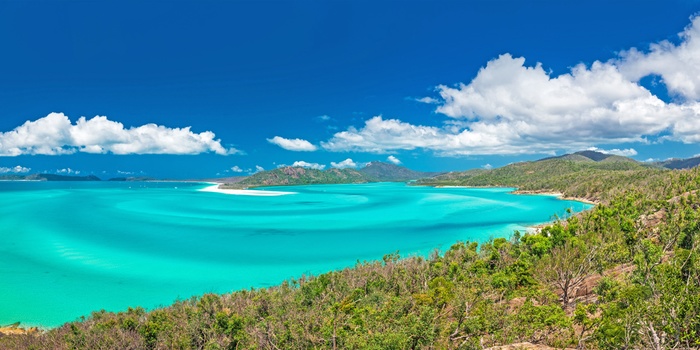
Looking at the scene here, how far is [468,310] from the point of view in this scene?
712 inches

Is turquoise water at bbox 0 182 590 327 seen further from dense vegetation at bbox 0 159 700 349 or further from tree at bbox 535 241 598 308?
tree at bbox 535 241 598 308

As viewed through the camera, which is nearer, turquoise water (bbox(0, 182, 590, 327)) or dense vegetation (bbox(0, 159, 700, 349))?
dense vegetation (bbox(0, 159, 700, 349))

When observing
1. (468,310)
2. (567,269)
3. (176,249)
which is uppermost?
(567,269)

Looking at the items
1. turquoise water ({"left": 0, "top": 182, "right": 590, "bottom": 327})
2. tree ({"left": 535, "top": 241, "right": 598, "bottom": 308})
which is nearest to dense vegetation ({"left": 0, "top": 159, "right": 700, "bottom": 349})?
tree ({"left": 535, "top": 241, "right": 598, "bottom": 308})

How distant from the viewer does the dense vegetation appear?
13.0 metres

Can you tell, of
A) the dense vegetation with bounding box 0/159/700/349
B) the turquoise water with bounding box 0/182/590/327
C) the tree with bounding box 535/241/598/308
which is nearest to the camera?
the dense vegetation with bounding box 0/159/700/349

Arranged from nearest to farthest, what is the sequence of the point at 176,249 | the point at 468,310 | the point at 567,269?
the point at 468,310, the point at 567,269, the point at 176,249

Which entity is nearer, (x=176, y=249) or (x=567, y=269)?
(x=567, y=269)

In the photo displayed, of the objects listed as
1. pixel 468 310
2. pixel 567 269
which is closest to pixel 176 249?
pixel 468 310

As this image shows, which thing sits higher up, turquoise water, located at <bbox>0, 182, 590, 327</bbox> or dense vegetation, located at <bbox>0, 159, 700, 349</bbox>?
dense vegetation, located at <bbox>0, 159, 700, 349</bbox>

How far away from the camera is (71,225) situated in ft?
238

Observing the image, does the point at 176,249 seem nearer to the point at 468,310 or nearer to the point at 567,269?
the point at 468,310

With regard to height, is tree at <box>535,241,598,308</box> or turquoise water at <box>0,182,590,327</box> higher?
tree at <box>535,241,598,308</box>

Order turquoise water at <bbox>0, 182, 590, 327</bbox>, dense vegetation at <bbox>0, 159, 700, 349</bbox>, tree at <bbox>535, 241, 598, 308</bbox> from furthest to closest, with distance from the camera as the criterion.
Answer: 1. turquoise water at <bbox>0, 182, 590, 327</bbox>
2. tree at <bbox>535, 241, 598, 308</bbox>
3. dense vegetation at <bbox>0, 159, 700, 349</bbox>
